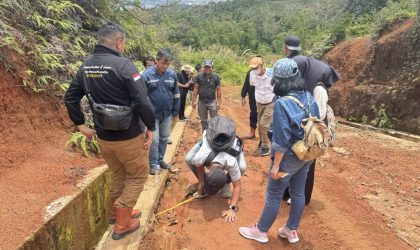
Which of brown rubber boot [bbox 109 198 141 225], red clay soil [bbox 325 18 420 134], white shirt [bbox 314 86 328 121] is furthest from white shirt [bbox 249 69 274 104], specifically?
red clay soil [bbox 325 18 420 134]

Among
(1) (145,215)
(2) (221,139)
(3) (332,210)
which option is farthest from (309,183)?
(1) (145,215)

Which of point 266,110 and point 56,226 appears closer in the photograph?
point 56,226

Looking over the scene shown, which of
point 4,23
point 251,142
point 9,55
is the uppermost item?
point 4,23

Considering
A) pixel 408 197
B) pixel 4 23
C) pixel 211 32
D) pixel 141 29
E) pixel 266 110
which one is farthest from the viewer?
pixel 211 32

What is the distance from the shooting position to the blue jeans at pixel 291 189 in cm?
379

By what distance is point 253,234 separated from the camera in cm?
427

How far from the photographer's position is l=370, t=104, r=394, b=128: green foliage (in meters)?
10.4

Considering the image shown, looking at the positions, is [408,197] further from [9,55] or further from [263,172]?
[9,55]

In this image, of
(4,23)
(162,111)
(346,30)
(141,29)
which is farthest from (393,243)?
(346,30)

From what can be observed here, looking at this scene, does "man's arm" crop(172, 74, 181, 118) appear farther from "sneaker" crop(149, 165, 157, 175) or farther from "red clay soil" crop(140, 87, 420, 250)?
"red clay soil" crop(140, 87, 420, 250)

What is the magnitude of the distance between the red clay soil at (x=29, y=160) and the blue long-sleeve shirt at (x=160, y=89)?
1232mm

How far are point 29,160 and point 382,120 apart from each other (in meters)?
8.94

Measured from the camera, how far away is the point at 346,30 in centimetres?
1622

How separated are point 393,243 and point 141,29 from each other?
1061cm
